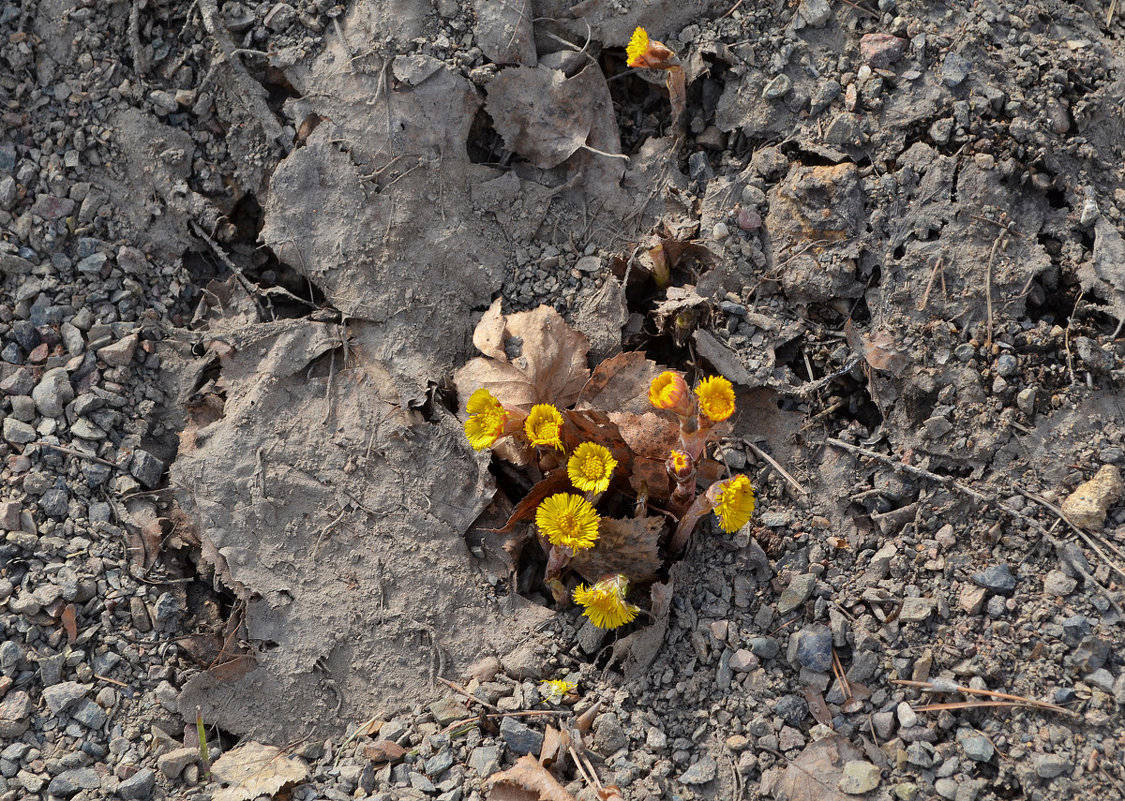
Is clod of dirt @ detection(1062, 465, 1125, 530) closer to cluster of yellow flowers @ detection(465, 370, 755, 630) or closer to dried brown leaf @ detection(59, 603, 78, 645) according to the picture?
cluster of yellow flowers @ detection(465, 370, 755, 630)

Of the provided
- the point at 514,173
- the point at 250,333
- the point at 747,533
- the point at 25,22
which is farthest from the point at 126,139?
the point at 747,533

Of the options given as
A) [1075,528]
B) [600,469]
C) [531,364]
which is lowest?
[1075,528]

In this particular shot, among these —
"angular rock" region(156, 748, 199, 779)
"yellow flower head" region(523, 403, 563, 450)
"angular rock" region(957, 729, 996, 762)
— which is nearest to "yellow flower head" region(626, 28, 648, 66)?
"yellow flower head" region(523, 403, 563, 450)

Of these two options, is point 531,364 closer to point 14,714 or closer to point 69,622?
point 69,622

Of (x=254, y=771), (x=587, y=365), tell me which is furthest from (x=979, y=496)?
(x=254, y=771)

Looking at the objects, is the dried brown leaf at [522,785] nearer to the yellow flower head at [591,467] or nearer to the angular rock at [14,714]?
the yellow flower head at [591,467]

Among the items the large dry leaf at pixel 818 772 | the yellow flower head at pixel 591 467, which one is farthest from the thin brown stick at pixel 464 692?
the large dry leaf at pixel 818 772
